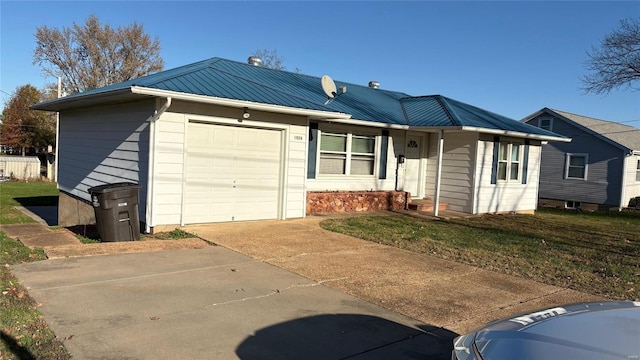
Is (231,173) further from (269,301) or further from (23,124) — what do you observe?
(23,124)

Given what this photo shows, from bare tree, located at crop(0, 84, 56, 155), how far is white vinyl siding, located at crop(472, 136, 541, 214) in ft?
172

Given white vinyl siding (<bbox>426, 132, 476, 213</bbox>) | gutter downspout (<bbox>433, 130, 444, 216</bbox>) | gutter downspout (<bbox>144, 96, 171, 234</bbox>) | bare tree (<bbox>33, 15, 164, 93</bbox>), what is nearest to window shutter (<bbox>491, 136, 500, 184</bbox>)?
white vinyl siding (<bbox>426, 132, 476, 213</bbox>)

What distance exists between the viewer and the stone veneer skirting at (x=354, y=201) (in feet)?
44.1

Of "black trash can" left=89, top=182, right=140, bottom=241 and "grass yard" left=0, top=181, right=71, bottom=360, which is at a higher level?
"black trash can" left=89, top=182, right=140, bottom=241

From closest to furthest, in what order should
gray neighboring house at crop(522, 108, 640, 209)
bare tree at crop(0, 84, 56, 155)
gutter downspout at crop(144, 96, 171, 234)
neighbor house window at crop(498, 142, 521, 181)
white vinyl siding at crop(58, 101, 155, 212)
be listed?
gutter downspout at crop(144, 96, 171, 234)
white vinyl siding at crop(58, 101, 155, 212)
neighbor house window at crop(498, 142, 521, 181)
gray neighboring house at crop(522, 108, 640, 209)
bare tree at crop(0, 84, 56, 155)

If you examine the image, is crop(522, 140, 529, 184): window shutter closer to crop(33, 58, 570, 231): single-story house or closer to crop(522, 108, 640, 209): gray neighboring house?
crop(33, 58, 570, 231): single-story house

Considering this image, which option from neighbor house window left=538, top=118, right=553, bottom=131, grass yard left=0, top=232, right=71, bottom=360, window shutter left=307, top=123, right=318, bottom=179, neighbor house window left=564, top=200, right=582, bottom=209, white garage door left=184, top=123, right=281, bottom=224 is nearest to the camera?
grass yard left=0, top=232, right=71, bottom=360

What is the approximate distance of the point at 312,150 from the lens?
43.5 ft

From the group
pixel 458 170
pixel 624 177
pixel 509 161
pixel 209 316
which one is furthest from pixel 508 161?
pixel 209 316

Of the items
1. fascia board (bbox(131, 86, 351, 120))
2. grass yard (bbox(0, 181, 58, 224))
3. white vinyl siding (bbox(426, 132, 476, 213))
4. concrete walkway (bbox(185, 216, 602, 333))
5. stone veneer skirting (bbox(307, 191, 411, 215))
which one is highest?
fascia board (bbox(131, 86, 351, 120))

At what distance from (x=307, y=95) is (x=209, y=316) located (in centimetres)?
918

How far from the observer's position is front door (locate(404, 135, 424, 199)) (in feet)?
52.5

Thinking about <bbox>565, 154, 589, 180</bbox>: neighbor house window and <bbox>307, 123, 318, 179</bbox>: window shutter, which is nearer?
<bbox>307, 123, 318, 179</bbox>: window shutter

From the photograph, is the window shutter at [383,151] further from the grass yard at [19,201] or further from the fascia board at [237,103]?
the grass yard at [19,201]
